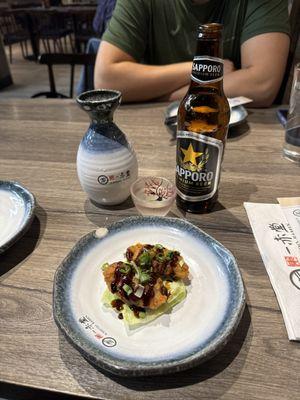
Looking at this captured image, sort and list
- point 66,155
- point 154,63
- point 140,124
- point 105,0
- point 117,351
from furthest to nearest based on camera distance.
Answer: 1. point 105,0
2. point 154,63
3. point 140,124
4. point 66,155
5. point 117,351

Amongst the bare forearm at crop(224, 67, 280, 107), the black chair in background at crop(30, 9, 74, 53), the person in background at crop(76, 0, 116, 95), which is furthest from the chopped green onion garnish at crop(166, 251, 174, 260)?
the black chair in background at crop(30, 9, 74, 53)

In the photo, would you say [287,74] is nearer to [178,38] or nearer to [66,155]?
[178,38]

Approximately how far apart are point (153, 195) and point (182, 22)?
2.98 feet

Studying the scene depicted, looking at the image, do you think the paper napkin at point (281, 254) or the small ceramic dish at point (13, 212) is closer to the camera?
the paper napkin at point (281, 254)

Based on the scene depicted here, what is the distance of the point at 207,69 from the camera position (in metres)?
0.55

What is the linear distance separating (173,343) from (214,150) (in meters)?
0.33

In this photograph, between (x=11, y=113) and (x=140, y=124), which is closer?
(x=140, y=124)

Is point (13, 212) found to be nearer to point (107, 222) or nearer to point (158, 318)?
point (107, 222)

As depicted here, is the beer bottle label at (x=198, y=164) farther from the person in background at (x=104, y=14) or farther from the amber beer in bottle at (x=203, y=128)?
the person in background at (x=104, y=14)

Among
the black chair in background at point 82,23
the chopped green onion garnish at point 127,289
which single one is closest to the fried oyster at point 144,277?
the chopped green onion garnish at point 127,289

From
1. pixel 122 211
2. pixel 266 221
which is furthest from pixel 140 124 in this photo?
pixel 266 221

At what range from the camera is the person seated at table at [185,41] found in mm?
1130

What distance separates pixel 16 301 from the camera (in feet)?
1.60

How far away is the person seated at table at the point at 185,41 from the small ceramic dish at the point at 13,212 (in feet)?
2.03
